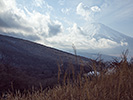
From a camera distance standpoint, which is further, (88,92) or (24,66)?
(24,66)

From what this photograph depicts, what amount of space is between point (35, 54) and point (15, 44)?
0.42m

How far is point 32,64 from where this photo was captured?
7.13 ft

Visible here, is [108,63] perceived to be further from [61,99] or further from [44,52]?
[61,99]

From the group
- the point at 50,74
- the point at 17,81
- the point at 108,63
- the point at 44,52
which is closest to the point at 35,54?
the point at 44,52

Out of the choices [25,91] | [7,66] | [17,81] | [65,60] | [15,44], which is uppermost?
[15,44]

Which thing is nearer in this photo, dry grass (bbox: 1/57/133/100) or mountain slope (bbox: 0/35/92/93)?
dry grass (bbox: 1/57/133/100)

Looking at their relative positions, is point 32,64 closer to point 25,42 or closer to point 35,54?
point 35,54

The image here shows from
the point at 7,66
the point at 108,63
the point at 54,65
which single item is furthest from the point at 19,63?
the point at 108,63

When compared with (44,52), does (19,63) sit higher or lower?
lower

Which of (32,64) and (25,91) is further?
(32,64)

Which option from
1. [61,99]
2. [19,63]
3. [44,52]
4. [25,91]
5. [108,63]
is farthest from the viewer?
[108,63]

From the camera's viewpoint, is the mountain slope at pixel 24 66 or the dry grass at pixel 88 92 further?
the mountain slope at pixel 24 66

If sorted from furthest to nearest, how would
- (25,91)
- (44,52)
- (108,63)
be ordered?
1. (108,63)
2. (44,52)
3. (25,91)

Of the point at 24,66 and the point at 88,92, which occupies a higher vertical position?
the point at 24,66
